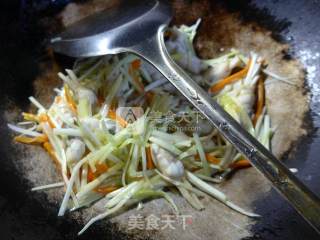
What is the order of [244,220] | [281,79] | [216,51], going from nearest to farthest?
[244,220]
[281,79]
[216,51]

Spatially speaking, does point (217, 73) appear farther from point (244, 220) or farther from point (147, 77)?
point (244, 220)

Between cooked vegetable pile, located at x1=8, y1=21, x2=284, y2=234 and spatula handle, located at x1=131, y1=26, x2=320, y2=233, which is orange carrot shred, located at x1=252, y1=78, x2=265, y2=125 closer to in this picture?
cooked vegetable pile, located at x1=8, y1=21, x2=284, y2=234

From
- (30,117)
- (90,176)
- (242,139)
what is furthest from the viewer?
(30,117)

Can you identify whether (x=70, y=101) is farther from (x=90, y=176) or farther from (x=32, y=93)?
(x=90, y=176)

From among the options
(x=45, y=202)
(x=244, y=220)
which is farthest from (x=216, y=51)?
(x=45, y=202)

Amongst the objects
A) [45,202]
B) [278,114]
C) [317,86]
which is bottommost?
[45,202]

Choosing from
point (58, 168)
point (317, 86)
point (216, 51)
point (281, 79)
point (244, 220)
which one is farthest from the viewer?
point (216, 51)

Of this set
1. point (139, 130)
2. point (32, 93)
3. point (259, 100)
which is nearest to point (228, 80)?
point (259, 100)
